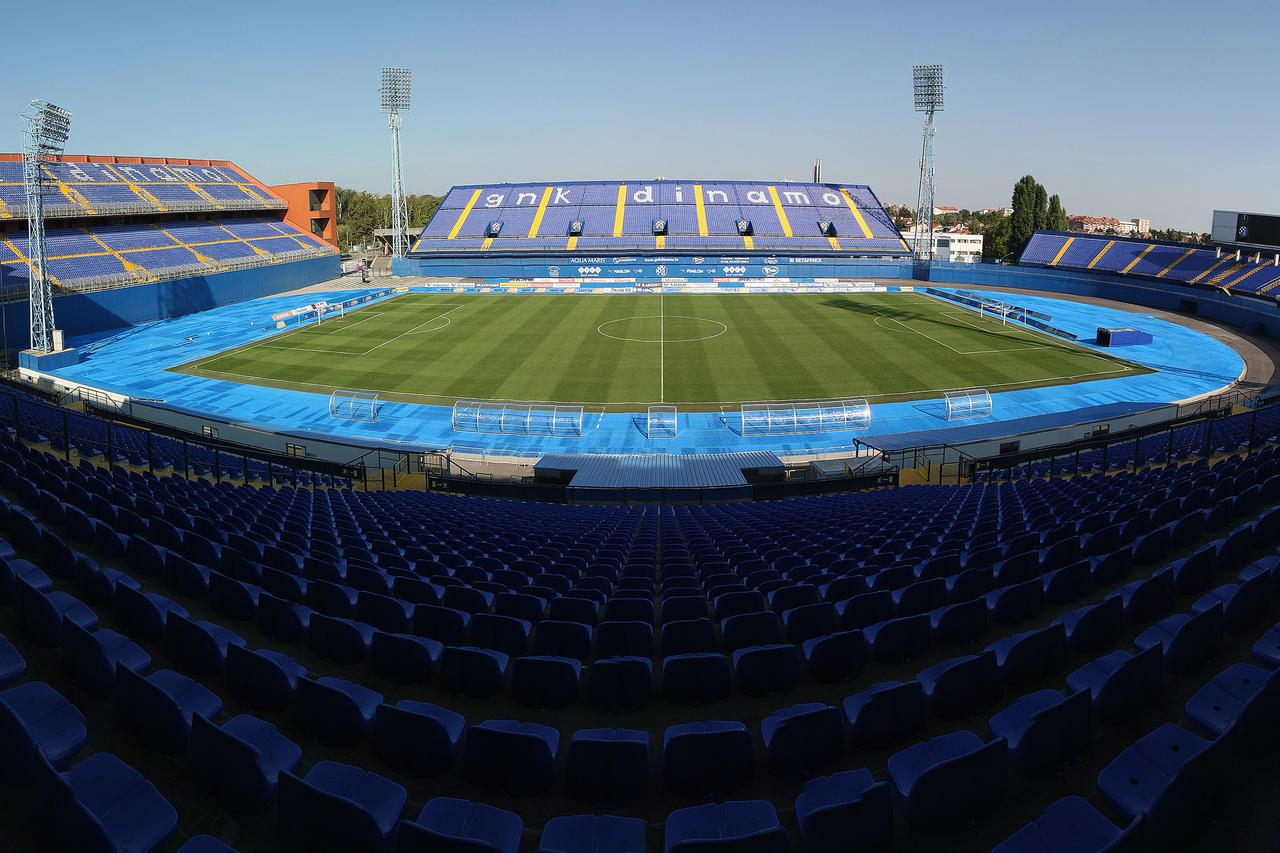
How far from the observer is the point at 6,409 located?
76.6ft

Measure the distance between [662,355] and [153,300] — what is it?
1661 inches

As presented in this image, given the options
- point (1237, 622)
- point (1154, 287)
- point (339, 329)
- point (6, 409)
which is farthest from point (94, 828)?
point (1154, 287)

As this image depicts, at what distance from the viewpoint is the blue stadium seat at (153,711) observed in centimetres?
482

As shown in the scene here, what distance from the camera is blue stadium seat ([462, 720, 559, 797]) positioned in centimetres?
479

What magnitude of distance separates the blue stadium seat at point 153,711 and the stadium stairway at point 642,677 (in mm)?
30

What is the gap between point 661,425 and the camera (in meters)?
33.8

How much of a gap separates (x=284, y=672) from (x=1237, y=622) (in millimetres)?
7830

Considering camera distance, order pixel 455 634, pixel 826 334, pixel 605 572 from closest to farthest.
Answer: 1. pixel 455 634
2. pixel 605 572
3. pixel 826 334

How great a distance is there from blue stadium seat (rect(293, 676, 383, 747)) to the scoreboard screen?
78878mm

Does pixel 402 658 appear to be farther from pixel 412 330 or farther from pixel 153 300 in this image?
pixel 153 300

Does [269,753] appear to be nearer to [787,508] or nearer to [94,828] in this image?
[94,828]

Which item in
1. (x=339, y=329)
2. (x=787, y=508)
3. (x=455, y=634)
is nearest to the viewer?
(x=455, y=634)

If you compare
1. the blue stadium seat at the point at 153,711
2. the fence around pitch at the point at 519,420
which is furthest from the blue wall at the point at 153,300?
the blue stadium seat at the point at 153,711

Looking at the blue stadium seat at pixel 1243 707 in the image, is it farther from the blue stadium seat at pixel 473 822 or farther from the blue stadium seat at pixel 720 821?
the blue stadium seat at pixel 473 822
